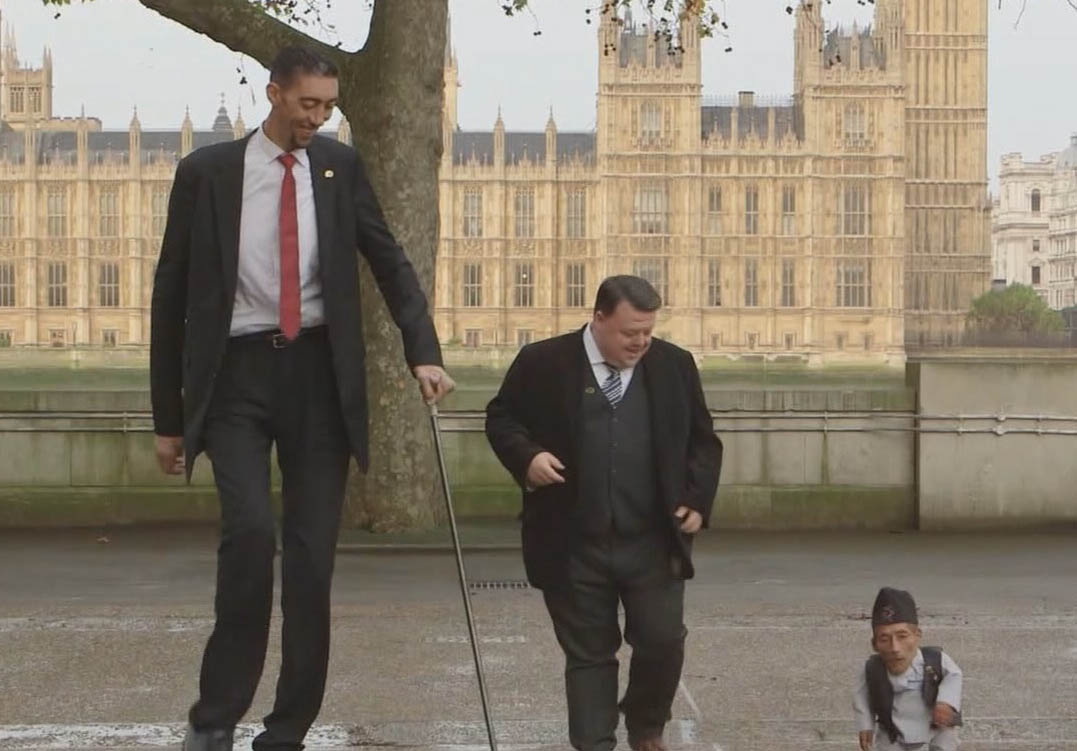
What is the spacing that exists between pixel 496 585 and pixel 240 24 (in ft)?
10.4

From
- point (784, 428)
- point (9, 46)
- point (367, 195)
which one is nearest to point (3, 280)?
point (9, 46)

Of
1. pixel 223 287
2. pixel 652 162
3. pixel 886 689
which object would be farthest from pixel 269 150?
pixel 652 162

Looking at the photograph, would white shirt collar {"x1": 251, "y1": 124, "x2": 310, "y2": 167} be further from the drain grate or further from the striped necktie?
the drain grate

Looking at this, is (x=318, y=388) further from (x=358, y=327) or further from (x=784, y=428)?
(x=784, y=428)

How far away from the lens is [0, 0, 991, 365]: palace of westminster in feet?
233

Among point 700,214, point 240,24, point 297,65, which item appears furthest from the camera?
point 700,214

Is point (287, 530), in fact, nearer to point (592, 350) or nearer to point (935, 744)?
point (592, 350)

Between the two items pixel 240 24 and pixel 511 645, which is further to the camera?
pixel 240 24

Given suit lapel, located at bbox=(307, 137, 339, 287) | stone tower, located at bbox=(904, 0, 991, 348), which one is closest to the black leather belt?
suit lapel, located at bbox=(307, 137, 339, 287)

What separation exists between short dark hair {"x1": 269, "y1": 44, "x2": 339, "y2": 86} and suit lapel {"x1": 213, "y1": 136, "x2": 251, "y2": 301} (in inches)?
6.8

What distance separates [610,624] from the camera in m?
3.75

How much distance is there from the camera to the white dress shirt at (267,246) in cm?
352

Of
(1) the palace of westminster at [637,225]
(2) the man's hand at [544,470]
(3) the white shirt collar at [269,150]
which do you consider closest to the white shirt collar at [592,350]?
(2) the man's hand at [544,470]

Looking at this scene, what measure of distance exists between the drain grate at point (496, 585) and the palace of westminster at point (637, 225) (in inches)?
2473
